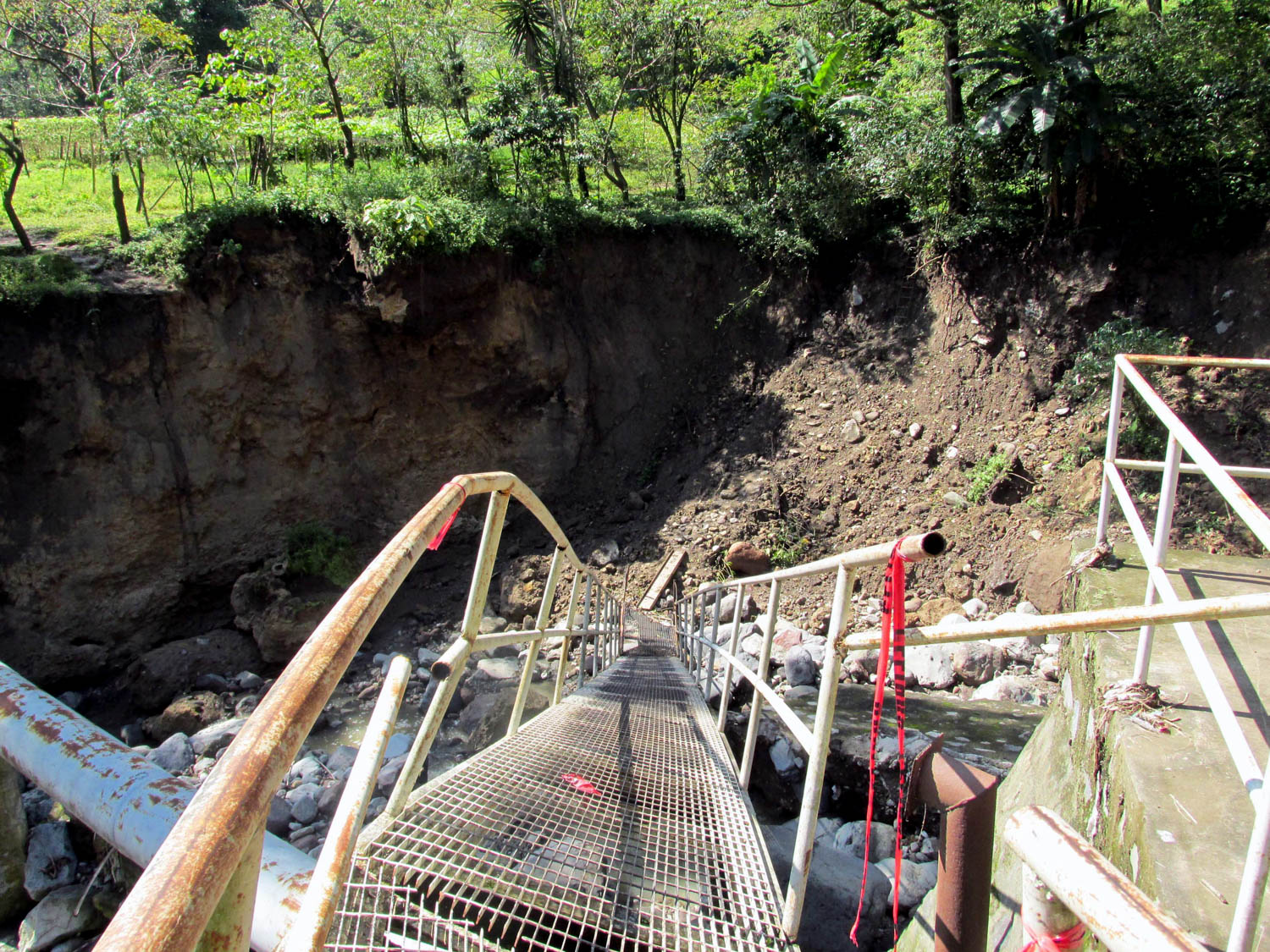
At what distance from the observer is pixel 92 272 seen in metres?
8.65

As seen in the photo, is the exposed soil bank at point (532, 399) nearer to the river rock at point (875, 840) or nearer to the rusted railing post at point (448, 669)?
the river rock at point (875, 840)

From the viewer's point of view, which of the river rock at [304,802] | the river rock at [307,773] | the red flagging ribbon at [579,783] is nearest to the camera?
the red flagging ribbon at [579,783]

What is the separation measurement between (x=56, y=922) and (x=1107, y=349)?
10.2 metres

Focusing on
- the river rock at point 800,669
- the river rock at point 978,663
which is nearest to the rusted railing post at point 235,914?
the river rock at point 800,669

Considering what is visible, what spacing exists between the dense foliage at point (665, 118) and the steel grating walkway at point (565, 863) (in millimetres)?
8454

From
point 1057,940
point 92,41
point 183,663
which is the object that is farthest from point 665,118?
point 1057,940

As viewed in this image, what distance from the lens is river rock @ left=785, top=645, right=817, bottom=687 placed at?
584 centimetres

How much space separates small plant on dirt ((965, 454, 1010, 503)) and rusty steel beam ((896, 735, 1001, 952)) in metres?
7.48

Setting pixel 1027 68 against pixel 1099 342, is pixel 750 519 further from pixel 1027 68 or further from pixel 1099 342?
pixel 1027 68

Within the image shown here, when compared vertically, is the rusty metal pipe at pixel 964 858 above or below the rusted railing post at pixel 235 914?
below

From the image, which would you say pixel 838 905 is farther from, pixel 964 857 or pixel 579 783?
pixel 964 857

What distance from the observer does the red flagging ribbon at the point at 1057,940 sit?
0.90 meters

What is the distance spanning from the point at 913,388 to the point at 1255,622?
7516 mm

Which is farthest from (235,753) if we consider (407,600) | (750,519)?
(407,600)
